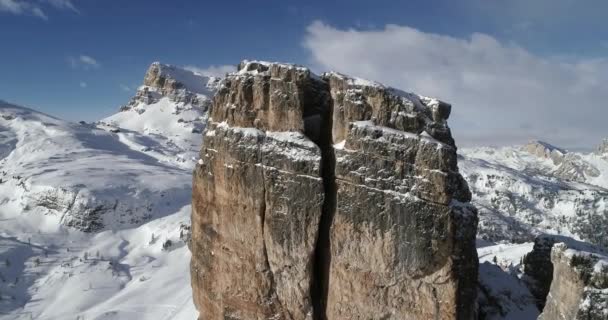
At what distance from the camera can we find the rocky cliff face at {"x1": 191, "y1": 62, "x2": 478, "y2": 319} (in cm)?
2044

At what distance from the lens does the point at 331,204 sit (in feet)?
73.8

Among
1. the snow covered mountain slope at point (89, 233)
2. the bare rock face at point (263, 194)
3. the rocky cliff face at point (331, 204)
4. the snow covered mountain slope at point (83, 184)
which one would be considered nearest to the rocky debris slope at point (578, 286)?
the rocky cliff face at point (331, 204)

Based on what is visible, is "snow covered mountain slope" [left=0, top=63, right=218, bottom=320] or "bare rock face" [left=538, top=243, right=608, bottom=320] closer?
"bare rock face" [left=538, top=243, right=608, bottom=320]

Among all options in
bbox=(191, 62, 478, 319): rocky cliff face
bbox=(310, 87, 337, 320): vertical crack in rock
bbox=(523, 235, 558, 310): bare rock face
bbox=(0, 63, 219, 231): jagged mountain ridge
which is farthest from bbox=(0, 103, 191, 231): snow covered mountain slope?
bbox=(523, 235, 558, 310): bare rock face

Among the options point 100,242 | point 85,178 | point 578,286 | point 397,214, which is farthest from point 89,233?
point 578,286

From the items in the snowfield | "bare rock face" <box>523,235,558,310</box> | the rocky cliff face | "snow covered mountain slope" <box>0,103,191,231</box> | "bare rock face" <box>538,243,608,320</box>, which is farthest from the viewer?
"snow covered mountain slope" <box>0,103,191,231</box>

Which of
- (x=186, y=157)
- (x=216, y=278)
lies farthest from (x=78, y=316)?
(x=186, y=157)

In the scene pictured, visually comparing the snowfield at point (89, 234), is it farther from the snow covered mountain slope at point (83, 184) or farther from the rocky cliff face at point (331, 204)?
the rocky cliff face at point (331, 204)

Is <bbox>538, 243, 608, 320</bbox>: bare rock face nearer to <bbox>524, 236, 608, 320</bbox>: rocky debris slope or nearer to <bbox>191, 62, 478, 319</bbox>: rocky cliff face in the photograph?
<bbox>524, 236, 608, 320</bbox>: rocky debris slope

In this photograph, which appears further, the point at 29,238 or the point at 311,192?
the point at 29,238

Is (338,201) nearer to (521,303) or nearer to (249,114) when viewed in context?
(249,114)

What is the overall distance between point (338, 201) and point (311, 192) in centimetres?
151

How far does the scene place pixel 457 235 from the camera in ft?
66.7

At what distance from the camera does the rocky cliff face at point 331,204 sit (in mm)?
20438
